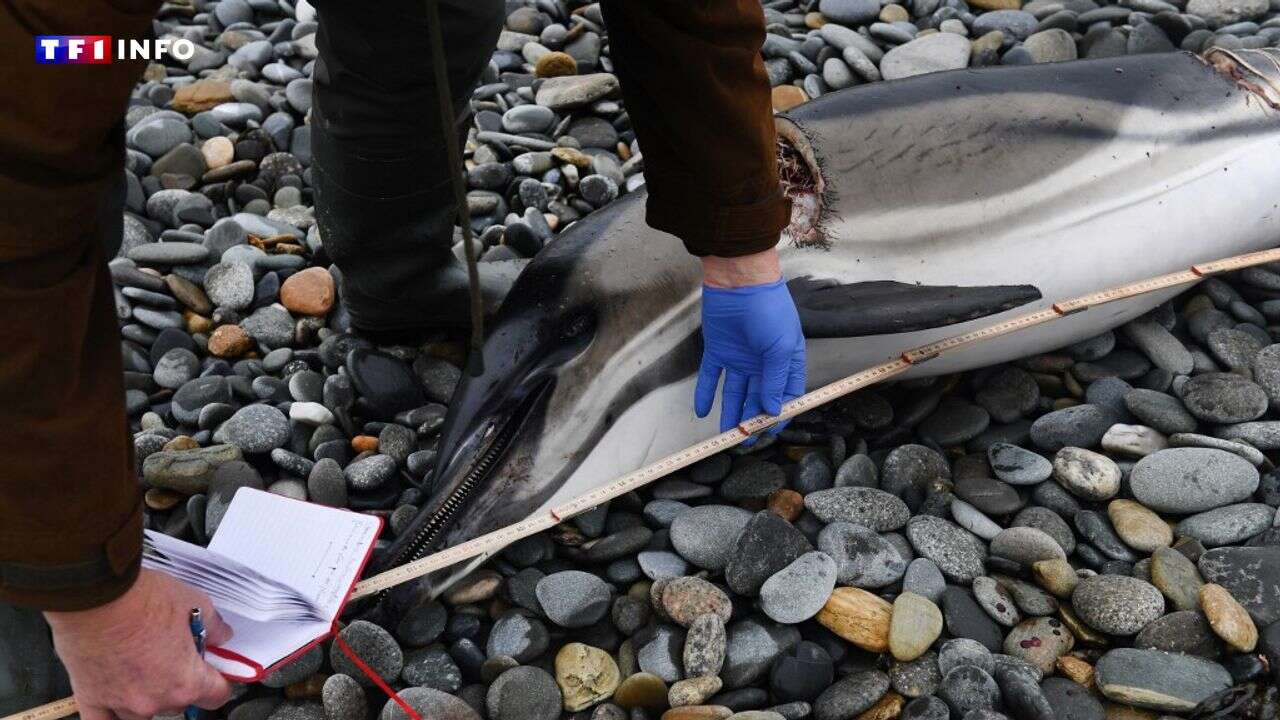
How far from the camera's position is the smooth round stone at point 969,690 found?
2652 millimetres

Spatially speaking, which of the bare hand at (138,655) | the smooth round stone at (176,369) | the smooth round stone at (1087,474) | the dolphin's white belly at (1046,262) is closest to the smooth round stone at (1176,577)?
the smooth round stone at (1087,474)

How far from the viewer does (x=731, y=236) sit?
9.41 ft

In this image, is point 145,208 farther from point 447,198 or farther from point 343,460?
point 343,460

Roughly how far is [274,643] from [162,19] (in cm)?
480

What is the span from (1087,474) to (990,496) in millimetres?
295

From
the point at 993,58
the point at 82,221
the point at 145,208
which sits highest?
the point at 82,221

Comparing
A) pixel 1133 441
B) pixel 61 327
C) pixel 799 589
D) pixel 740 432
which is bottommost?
pixel 799 589

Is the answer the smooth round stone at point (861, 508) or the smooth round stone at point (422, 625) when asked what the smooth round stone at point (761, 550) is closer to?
the smooth round stone at point (861, 508)

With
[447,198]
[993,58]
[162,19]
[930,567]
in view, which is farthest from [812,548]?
[162,19]

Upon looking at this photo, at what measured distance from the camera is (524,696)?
2754mm

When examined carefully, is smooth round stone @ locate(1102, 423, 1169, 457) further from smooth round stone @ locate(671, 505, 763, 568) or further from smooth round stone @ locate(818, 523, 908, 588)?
smooth round stone @ locate(671, 505, 763, 568)

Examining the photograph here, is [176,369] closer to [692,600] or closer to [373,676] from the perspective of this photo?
[373,676]

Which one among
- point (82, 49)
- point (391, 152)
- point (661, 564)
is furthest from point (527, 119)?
point (82, 49)

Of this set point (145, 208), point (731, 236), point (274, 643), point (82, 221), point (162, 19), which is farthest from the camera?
point (162, 19)
